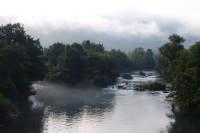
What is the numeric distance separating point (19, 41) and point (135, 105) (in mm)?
43806

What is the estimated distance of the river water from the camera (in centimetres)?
5991

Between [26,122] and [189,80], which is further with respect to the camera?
[189,80]

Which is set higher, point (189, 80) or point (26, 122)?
point (189, 80)

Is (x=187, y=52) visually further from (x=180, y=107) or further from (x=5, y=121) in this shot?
(x=5, y=121)

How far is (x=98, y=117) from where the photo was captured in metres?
70.6

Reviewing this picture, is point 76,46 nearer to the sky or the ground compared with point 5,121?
nearer to the sky

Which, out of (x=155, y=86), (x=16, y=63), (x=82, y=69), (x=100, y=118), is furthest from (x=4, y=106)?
(x=82, y=69)

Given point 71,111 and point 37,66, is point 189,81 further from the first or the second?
point 37,66

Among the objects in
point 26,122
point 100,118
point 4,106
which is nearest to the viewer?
point 4,106

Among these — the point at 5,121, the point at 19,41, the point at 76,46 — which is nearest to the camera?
the point at 5,121

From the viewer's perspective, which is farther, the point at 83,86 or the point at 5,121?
the point at 83,86

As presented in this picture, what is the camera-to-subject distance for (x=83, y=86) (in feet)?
443

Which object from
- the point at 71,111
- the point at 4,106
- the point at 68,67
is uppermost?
the point at 68,67

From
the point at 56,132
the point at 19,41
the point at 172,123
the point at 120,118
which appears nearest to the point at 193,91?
the point at 172,123
